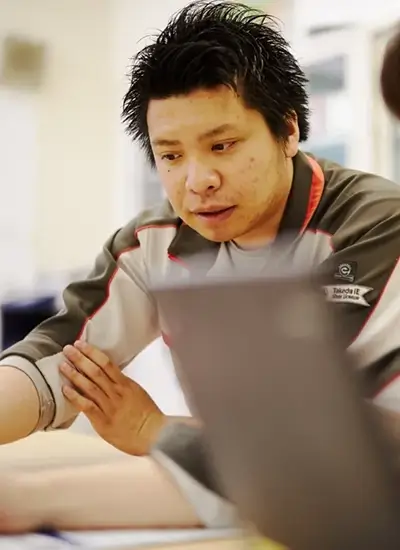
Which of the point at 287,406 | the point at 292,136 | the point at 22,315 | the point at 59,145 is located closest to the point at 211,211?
the point at 292,136

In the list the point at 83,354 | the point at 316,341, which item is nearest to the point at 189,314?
the point at 316,341

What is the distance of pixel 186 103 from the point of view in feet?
2.83

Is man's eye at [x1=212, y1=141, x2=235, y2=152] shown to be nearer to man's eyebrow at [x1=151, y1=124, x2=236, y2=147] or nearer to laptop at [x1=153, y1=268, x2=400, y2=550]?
man's eyebrow at [x1=151, y1=124, x2=236, y2=147]

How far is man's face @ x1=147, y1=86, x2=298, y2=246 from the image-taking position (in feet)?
2.78

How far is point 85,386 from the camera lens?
41.0 inches

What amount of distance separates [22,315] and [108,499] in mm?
1306

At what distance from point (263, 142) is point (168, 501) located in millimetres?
407

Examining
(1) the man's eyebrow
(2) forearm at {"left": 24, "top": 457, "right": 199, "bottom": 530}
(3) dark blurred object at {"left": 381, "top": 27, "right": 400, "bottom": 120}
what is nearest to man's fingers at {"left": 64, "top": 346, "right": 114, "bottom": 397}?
(2) forearm at {"left": 24, "top": 457, "right": 199, "bottom": 530}

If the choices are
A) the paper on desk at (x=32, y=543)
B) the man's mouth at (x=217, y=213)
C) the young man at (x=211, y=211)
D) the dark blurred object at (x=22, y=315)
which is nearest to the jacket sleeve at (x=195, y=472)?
the young man at (x=211, y=211)

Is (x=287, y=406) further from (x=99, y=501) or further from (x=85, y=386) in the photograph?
(x=85, y=386)

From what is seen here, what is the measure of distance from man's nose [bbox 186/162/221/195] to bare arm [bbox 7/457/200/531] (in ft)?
0.96

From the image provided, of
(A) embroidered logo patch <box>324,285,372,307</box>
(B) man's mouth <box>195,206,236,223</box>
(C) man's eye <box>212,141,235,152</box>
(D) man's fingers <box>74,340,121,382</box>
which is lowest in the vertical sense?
(D) man's fingers <box>74,340,121,382</box>

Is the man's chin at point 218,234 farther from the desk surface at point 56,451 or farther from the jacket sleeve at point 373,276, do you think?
the desk surface at point 56,451

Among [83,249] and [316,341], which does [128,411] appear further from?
[83,249]
